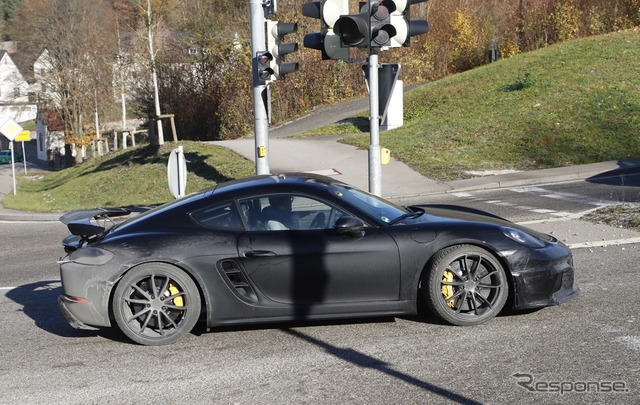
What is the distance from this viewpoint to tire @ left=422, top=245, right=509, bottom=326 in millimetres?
5445

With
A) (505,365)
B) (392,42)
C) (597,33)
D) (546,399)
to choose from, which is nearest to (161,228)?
(505,365)

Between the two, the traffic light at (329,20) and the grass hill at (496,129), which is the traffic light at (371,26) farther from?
the grass hill at (496,129)

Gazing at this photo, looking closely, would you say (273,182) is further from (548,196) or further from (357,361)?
(548,196)

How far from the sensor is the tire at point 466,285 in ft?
17.9

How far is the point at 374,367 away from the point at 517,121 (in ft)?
59.0

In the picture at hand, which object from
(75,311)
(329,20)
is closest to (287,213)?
(75,311)

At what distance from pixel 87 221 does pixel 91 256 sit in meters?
0.89

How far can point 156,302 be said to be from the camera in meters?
5.45

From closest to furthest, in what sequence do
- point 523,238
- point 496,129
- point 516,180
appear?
point 523,238
point 516,180
point 496,129

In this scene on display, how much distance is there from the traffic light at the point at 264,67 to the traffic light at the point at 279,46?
0.08m

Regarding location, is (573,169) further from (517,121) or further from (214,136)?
(214,136)

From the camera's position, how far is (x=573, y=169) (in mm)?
16719

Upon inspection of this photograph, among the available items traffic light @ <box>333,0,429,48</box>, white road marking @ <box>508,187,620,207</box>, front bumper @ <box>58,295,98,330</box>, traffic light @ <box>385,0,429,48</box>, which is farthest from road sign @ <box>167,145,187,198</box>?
white road marking @ <box>508,187,620,207</box>

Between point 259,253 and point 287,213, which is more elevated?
point 287,213
